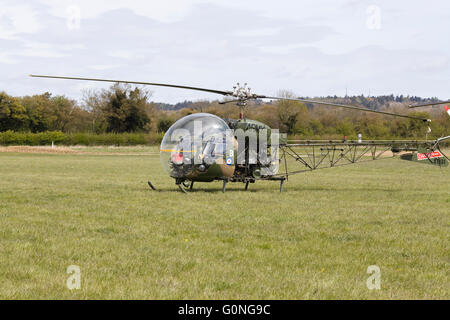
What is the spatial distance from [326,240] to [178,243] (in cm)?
238

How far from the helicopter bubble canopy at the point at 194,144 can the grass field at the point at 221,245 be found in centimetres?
86

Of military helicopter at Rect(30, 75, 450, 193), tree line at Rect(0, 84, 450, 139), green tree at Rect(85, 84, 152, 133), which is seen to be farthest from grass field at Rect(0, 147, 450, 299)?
green tree at Rect(85, 84, 152, 133)

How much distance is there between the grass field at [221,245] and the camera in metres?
5.51

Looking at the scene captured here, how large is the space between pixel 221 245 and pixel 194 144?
6.44 meters

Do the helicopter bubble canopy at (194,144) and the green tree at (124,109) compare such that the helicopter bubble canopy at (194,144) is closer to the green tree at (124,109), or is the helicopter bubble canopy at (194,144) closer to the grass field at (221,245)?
the grass field at (221,245)

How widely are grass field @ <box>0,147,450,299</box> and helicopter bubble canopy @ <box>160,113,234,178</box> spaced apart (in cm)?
86

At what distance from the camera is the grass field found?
217 inches

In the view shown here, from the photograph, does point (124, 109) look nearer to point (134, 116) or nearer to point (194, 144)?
point (134, 116)

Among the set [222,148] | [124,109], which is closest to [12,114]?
[124,109]

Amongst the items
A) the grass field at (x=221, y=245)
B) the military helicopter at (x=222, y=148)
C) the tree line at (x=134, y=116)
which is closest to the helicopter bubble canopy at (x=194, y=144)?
the military helicopter at (x=222, y=148)

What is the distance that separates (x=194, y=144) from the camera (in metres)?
13.8
